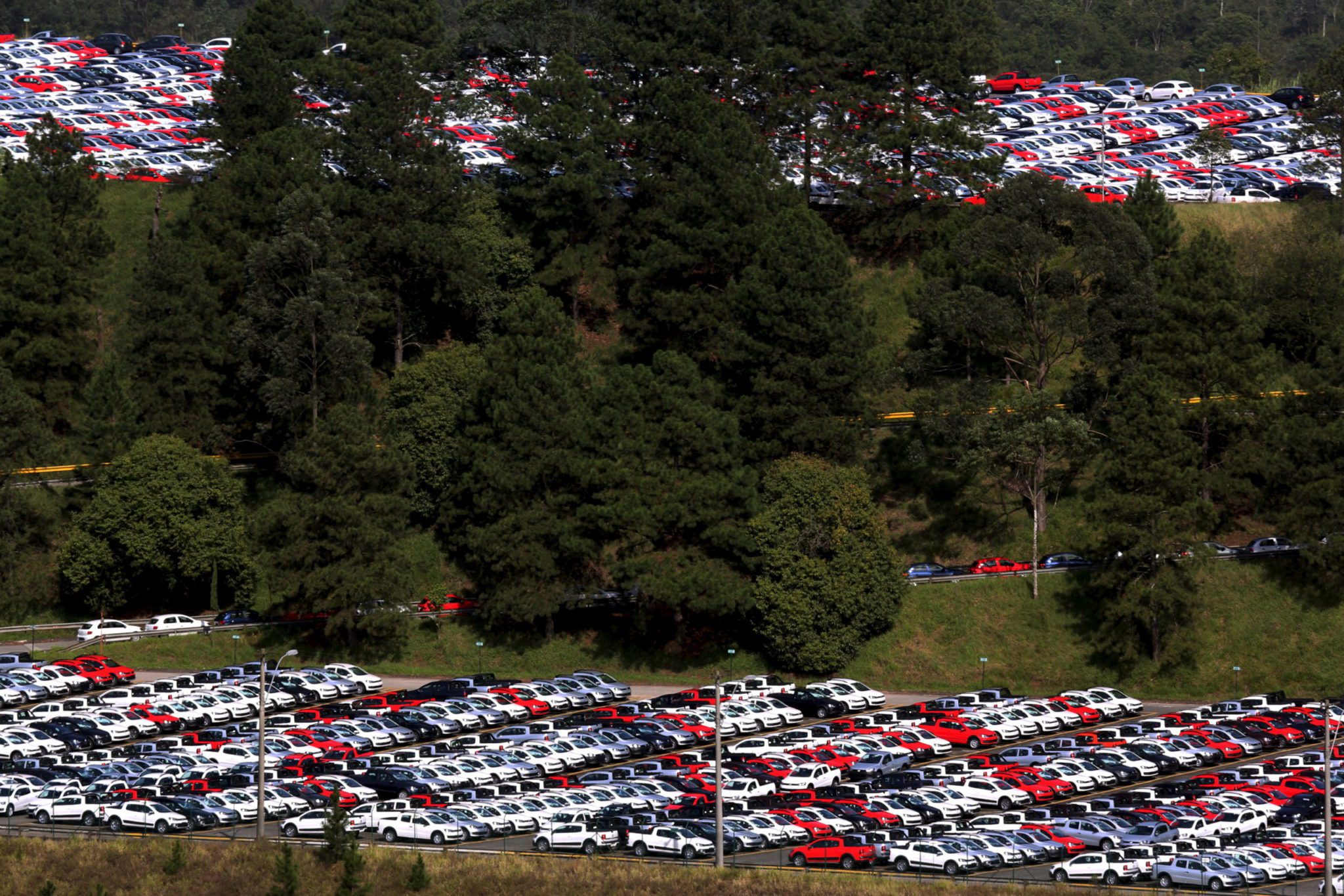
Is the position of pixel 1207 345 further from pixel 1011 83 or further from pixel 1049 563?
pixel 1011 83

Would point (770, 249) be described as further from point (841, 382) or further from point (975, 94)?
point (975, 94)

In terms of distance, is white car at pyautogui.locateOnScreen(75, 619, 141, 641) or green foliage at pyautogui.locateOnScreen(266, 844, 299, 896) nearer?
green foliage at pyautogui.locateOnScreen(266, 844, 299, 896)

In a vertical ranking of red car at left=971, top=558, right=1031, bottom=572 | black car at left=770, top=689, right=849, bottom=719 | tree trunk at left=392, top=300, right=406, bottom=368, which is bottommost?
black car at left=770, top=689, right=849, bottom=719

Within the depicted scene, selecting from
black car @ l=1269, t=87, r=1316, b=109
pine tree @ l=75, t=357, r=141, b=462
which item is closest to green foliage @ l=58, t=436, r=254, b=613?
pine tree @ l=75, t=357, r=141, b=462

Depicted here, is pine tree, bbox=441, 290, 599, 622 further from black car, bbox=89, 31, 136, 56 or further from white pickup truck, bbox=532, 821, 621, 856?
black car, bbox=89, 31, 136, 56

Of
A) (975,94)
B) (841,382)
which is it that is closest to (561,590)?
(841,382)

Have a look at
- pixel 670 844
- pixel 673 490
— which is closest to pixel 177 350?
pixel 673 490
